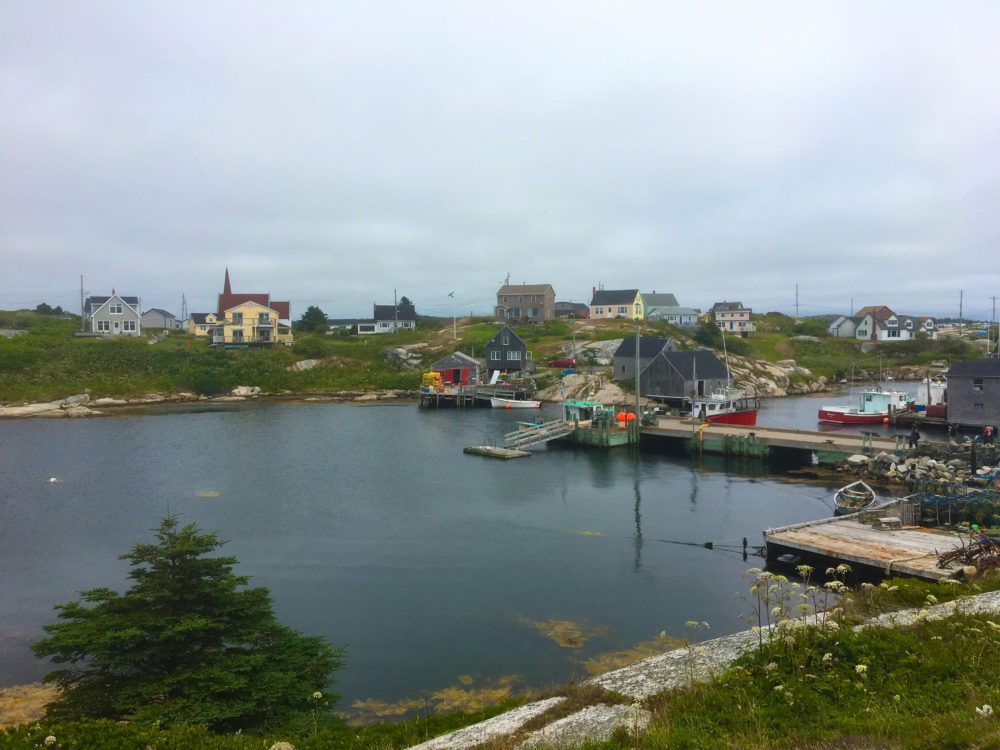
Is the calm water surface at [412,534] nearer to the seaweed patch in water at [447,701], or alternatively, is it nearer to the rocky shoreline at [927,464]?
the seaweed patch in water at [447,701]

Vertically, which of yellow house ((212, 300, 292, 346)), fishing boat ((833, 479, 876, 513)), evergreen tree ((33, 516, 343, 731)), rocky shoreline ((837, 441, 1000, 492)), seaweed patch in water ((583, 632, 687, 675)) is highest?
yellow house ((212, 300, 292, 346))

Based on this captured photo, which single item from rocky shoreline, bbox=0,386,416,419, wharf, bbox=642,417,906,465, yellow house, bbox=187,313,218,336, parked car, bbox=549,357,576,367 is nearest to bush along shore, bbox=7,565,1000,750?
wharf, bbox=642,417,906,465

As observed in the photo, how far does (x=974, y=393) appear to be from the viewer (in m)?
48.0

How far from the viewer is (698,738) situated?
8039 millimetres

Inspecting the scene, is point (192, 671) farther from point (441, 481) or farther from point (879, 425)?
point (879, 425)

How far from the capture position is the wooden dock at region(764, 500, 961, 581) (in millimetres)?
19719

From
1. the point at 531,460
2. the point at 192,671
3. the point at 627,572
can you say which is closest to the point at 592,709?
the point at 192,671

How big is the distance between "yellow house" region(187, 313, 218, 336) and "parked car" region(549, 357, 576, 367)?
53.4 meters

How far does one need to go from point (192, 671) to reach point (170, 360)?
7832cm

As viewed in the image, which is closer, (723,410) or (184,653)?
(184,653)

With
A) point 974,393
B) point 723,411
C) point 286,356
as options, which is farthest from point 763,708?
point 286,356

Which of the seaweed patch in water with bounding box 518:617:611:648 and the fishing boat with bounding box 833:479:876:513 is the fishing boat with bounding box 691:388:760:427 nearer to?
the fishing boat with bounding box 833:479:876:513

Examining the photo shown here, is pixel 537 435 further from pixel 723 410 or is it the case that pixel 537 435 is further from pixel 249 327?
pixel 249 327

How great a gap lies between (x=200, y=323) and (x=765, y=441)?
91181mm
